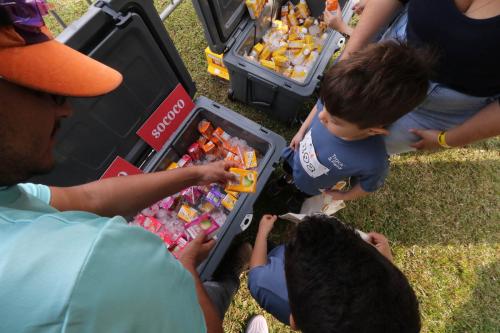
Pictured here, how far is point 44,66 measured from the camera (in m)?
0.49

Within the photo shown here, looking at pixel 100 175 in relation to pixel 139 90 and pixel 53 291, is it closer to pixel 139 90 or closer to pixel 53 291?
pixel 139 90

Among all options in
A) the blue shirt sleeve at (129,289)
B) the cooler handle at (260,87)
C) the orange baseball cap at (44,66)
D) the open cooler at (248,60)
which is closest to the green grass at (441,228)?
the cooler handle at (260,87)

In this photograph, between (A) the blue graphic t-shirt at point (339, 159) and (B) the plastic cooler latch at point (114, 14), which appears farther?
(A) the blue graphic t-shirt at point (339, 159)

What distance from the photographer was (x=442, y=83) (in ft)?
3.53

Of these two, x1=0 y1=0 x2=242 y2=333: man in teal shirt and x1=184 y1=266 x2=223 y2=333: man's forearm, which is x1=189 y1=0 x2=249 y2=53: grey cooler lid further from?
x1=184 y1=266 x2=223 y2=333: man's forearm

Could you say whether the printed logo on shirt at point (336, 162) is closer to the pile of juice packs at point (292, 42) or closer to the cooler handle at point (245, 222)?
the cooler handle at point (245, 222)

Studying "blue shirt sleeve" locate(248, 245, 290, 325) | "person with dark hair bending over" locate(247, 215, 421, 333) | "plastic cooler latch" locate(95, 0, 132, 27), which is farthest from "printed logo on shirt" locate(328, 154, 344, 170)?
"plastic cooler latch" locate(95, 0, 132, 27)

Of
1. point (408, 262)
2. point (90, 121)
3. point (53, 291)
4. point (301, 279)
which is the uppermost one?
point (53, 291)

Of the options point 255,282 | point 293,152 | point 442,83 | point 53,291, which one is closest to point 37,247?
point 53,291

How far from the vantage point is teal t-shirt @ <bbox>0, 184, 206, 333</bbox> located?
39cm

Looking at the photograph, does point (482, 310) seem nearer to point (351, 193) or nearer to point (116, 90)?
point (351, 193)

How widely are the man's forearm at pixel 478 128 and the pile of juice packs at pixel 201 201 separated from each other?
3.01 ft

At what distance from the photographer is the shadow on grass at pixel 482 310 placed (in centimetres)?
166

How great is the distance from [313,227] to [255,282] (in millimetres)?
A: 448
